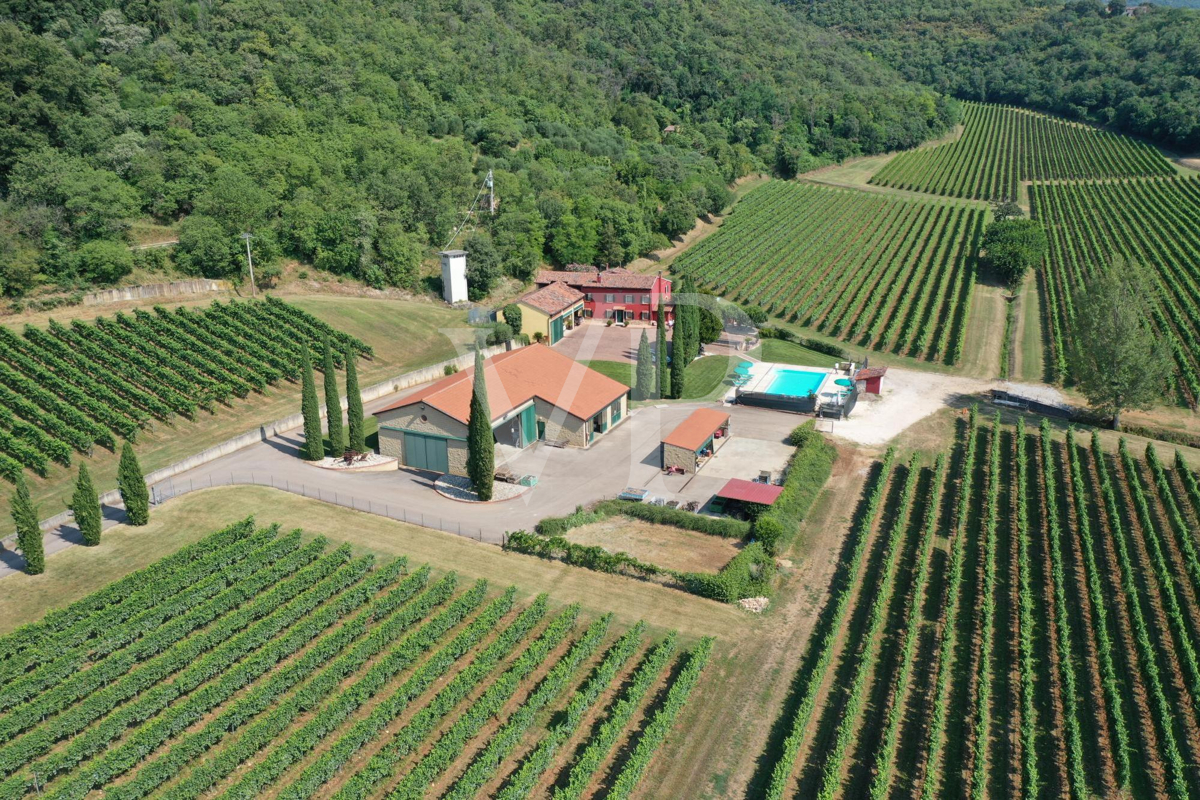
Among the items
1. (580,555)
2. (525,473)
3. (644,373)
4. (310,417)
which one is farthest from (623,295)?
→ (580,555)

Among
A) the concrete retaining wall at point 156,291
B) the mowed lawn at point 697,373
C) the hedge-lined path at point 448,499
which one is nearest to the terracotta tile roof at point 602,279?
the mowed lawn at point 697,373

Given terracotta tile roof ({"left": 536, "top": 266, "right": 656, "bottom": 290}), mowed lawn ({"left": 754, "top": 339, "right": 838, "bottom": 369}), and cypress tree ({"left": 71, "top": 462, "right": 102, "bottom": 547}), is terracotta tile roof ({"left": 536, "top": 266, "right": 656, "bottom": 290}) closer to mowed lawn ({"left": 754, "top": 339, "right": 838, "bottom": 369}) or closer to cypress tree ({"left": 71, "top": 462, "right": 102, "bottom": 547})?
mowed lawn ({"left": 754, "top": 339, "right": 838, "bottom": 369})

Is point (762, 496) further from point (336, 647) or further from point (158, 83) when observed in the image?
point (158, 83)

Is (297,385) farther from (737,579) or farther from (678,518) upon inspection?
(737,579)

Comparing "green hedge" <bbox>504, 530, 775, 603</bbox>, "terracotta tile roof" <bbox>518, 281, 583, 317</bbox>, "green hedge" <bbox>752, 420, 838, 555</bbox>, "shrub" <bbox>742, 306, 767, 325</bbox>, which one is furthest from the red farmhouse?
"green hedge" <bbox>504, 530, 775, 603</bbox>

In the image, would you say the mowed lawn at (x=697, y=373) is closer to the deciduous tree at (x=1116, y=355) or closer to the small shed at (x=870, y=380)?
the small shed at (x=870, y=380)

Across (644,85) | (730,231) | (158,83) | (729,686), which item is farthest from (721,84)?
(729,686)
